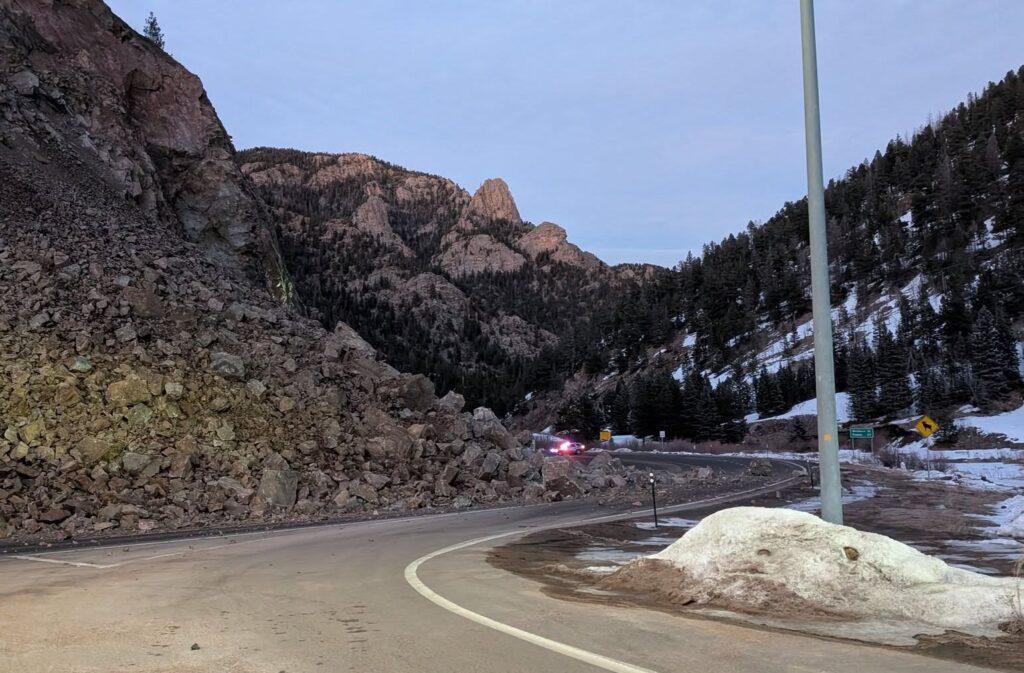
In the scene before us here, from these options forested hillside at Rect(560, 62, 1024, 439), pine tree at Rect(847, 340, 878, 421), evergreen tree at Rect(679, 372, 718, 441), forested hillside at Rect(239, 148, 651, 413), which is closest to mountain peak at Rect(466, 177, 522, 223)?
forested hillside at Rect(239, 148, 651, 413)

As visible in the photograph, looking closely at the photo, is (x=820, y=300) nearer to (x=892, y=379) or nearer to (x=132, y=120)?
(x=132, y=120)

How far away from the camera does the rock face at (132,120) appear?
30.8m

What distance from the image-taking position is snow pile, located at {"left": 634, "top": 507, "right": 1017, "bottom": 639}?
5.93m

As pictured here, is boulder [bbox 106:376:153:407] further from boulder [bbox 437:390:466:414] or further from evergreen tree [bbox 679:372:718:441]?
evergreen tree [bbox 679:372:718:441]

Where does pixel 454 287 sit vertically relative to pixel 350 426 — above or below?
above

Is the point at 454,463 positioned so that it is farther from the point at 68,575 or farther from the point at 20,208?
the point at 20,208

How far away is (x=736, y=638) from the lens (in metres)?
5.57

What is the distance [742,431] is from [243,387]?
229 feet

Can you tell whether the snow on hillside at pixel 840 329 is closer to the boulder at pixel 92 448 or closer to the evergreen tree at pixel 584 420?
the evergreen tree at pixel 584 420

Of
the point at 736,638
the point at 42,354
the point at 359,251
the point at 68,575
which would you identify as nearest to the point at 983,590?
the point at 736,638

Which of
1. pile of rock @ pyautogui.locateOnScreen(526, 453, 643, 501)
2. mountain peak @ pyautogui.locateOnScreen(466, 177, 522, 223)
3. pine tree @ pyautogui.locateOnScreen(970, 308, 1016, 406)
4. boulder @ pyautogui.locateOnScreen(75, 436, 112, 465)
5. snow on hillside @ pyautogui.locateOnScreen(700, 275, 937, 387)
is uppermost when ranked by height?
mountain peak @ pyautogui.locateOnScreen(466, 177, 522, 223)

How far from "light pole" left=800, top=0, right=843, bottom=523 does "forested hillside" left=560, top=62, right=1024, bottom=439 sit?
Result: 70.3 m

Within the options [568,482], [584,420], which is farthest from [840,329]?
[568,482]

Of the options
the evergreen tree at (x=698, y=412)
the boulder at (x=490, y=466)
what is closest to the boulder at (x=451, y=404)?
the boulder at (x=490, y=466)
